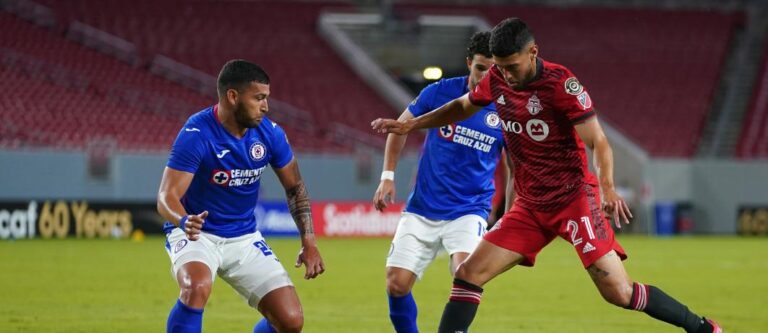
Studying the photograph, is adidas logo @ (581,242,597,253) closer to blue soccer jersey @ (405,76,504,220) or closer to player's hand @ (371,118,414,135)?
player's hand @ (371,118,414,135)

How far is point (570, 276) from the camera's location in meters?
18.0

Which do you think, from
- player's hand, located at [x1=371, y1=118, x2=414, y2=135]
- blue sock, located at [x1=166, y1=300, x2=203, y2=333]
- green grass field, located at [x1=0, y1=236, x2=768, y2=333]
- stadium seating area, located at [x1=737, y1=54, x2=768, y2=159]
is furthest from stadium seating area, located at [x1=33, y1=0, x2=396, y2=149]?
blue sock, located at [x1=166, y1=300, x2=203, y2=333]

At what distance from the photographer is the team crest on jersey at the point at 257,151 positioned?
7.93m

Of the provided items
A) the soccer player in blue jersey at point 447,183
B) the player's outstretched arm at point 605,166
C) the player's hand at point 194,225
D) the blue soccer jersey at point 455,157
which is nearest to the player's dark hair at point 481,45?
the soccer player in blue jersey at point 447,183

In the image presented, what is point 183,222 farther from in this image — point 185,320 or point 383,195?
point 383,195

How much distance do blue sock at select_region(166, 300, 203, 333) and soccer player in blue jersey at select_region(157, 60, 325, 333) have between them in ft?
0.48

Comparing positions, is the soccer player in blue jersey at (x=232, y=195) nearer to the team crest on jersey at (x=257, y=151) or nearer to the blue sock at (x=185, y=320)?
the team crest on jersey at (x=257, y=151)

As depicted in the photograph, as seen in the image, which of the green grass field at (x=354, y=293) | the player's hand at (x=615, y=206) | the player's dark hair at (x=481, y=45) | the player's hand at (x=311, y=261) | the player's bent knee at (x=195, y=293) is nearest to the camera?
the player's hand at (x=615, y=206)

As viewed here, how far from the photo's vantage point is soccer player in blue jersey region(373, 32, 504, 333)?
9.43 m

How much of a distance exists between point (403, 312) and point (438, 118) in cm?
154

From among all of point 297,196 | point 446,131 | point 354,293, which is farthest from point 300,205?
point 354,293

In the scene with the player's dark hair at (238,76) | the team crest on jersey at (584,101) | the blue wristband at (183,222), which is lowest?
the blue wristband at (183,222)

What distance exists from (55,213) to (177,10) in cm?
1235

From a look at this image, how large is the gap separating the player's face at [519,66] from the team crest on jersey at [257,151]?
1.60m
